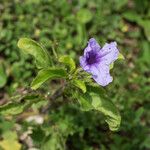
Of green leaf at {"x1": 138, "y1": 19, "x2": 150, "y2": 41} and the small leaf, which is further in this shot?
green leaf at {"x1": 138, "y1": 19, "x2": 150, "y2": 41}

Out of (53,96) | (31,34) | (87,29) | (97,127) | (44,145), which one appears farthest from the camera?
(87,29)

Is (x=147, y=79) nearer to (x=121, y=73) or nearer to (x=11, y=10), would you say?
(x=121, y=73)

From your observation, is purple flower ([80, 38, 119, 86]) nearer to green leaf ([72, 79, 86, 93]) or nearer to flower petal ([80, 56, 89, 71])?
flower petal ([80, 56, 89, 71])

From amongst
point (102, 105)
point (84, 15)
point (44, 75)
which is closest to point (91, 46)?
point (44, 75)

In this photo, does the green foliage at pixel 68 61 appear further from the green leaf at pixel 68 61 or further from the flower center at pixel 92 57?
the flower center at pixel 92 57

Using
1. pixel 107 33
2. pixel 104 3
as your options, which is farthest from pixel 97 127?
pixel 104 3

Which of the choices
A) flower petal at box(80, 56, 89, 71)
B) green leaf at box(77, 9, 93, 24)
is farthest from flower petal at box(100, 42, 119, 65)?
green leaf at box(77, 9, 93, 24)

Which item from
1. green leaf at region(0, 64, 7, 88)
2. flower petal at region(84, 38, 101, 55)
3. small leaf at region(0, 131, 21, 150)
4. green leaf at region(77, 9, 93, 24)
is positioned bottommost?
small leaf at region(0, 131, 21, 150)
